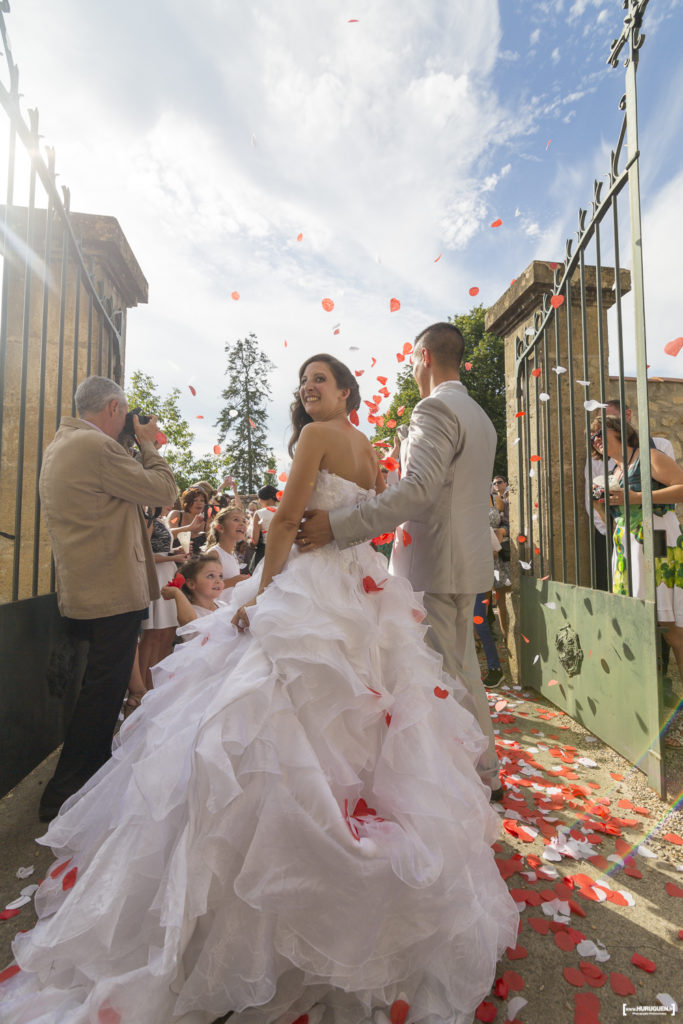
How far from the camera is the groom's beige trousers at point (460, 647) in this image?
109 inches

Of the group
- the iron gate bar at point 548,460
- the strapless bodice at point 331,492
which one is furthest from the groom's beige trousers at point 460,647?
the iron gate bar at point 548,460

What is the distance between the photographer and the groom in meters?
2.68

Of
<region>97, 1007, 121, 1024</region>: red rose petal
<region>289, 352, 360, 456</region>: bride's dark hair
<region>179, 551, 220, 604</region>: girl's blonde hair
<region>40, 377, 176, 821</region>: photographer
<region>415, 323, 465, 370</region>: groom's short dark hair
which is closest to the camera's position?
<region>97, 1007, 121, 1024</region>: red rose petal

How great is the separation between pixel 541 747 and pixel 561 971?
2029mm

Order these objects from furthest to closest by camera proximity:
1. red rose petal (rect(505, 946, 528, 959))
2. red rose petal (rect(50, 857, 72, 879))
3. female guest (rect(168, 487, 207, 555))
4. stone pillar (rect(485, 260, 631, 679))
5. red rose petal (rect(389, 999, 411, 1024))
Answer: female guest (rect(168, 487, 207, 555)) < stone pillar (rect(485, 260, 631, 679)) < red rose petal (rect(50, 857, 72, 879)) < red rose petal (rect(505, 946, 528, 959)) < red rose petal (rect(389, 999, 411, 1024))

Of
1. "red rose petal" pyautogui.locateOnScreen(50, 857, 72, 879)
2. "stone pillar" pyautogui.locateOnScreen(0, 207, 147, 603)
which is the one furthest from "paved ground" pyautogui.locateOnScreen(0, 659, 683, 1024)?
"stone pillar" pyautogui.locateOnScreen(0, 207, 147, 603)

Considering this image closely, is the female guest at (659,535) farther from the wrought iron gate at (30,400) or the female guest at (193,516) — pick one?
the female guest at (193,516)

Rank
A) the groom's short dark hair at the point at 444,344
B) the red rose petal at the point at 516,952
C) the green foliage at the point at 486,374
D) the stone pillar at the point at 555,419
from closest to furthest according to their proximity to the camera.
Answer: the red rose petal at the point at 516,952 < the groom's short dark hair at the point at 444,344 < the stone pillar at the point at 555,419 < the green foliage at the point at 486,374

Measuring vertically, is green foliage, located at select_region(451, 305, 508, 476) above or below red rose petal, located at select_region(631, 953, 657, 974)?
above

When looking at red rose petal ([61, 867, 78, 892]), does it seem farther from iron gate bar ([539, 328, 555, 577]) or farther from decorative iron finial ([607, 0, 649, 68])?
decorative iron finial ([607, 0, 649, 68])

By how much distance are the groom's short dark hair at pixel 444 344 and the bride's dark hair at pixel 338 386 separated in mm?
628

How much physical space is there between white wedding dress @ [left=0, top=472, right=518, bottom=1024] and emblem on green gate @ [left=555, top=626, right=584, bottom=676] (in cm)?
232

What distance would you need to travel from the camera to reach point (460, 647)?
2879 millimetres

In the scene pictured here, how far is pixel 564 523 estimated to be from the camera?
4582 millimetres
